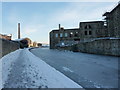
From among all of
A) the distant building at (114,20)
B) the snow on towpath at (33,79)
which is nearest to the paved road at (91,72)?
the snow on towpath at (33,79)

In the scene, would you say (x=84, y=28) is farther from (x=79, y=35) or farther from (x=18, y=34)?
(x=18, y=34)

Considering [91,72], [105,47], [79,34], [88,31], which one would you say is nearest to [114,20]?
[105,47]

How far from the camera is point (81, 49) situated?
125 feet

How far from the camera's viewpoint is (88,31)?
61062mm

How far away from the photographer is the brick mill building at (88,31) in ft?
134

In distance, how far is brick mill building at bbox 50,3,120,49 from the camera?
40800 millimetres

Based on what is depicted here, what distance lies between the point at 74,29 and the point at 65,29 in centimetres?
479

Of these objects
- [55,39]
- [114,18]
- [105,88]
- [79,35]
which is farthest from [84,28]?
[105,88]

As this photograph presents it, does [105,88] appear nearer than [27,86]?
No

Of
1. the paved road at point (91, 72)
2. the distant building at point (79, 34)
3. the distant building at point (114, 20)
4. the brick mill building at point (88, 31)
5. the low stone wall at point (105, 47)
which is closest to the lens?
the paved road at point (91, 72)

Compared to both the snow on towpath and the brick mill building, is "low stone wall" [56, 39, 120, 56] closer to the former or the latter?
the brick mill building

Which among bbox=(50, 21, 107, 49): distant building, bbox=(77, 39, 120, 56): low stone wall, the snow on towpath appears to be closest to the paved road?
the snow on towpath

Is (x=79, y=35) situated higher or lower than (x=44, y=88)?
higher

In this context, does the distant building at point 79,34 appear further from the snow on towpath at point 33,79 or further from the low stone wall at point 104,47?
the snow on towpath at point 33,79
